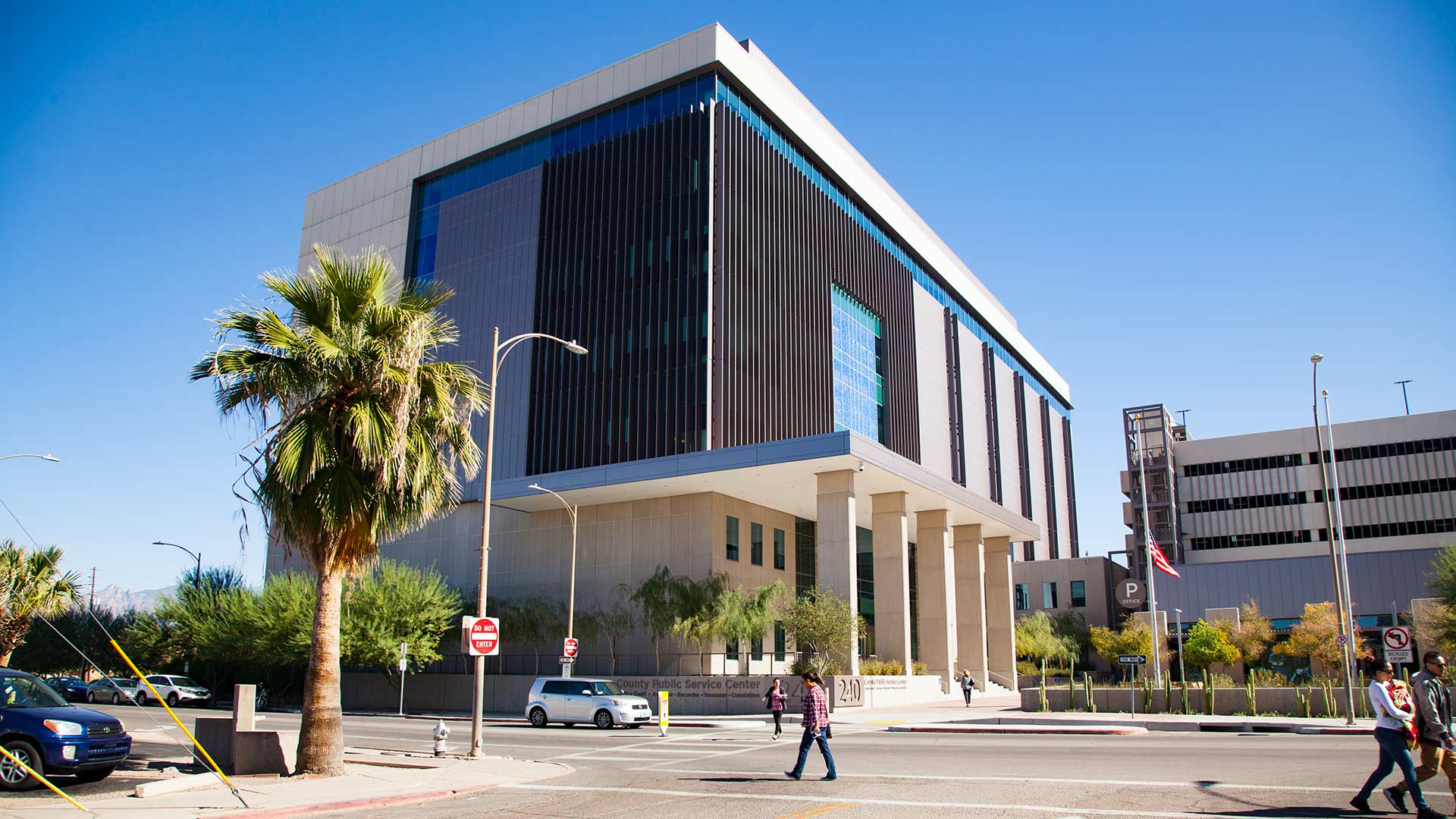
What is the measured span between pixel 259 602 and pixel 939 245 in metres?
60.3

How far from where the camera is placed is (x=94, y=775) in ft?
52.6

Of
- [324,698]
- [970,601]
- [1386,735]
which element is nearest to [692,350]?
[970,601]

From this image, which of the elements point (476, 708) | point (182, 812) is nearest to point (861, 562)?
point (476, 708)

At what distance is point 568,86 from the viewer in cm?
6059

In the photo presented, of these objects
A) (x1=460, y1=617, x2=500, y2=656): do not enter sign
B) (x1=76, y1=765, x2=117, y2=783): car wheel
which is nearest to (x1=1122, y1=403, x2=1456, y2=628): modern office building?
(x1=460, y1=617, x2=500, y2=656): do not enter sign

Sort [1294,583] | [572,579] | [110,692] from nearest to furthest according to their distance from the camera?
[572,579] < [110,692] < [1294,583]

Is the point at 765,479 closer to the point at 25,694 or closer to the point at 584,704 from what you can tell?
the point at 584,704

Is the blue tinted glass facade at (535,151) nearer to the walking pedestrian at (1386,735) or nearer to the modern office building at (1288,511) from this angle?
the walking pedestrian at (1386,735)

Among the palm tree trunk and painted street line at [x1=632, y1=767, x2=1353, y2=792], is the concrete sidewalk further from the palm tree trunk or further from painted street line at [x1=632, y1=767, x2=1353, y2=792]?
painted street line at [x1=632, y1=767, x2=1353, y2=792]

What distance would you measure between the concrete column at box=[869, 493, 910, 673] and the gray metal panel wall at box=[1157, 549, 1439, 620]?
37.9m

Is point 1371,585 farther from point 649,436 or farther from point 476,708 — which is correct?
point 476,708

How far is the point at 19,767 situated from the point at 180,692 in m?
37.7

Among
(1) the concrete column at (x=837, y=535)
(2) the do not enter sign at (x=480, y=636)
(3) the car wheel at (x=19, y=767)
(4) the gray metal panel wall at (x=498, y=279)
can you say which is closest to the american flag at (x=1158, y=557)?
(1) the concrete column at (x=837, y=535)

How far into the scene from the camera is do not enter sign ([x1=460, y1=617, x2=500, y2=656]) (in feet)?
65.5
